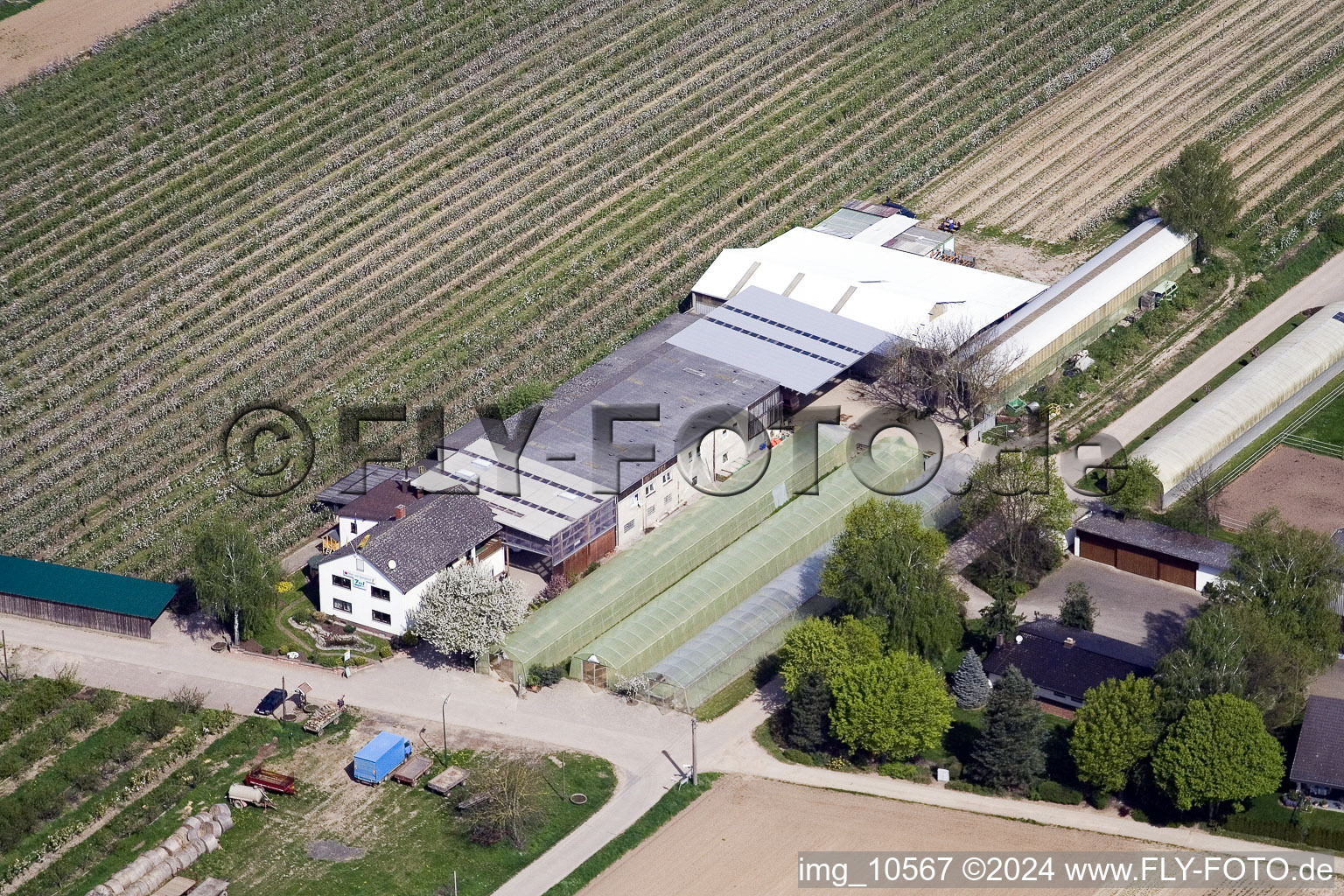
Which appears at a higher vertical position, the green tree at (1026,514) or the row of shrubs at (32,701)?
the green tree at (1026,514)

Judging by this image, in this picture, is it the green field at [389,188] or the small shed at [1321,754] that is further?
the green field at [389,188]

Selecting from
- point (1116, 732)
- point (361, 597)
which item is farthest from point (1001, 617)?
point (361, 597)

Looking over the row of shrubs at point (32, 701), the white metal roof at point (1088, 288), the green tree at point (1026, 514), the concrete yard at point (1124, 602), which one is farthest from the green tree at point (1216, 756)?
the row of shrubs at point (32, 701)

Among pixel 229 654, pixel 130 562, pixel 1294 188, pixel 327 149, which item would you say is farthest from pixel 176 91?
pixel 1294 188

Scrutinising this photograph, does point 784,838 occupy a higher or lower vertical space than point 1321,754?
lower

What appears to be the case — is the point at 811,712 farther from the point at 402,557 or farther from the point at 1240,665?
the point at 402,557

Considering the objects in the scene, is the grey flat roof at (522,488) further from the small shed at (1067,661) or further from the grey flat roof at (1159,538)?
the grey flat roof at (1159,538)

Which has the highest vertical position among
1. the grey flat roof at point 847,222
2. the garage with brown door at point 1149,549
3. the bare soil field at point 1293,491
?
the grey flat roof at point 847,222
